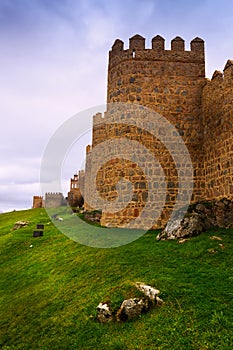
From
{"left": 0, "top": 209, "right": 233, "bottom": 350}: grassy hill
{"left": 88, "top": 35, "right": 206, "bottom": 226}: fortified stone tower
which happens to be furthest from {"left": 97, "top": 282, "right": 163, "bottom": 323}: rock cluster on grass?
{"left": 88, "top": 35, "right": 206, "bottom": 226}: fortified stone tower

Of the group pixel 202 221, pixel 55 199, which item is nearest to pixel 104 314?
pixel 202 221

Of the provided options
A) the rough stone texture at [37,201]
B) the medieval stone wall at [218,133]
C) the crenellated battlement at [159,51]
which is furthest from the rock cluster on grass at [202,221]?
the rough stone texture at [37,201]

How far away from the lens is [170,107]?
51.9 ft

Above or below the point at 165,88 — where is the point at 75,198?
below

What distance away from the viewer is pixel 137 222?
1420cm

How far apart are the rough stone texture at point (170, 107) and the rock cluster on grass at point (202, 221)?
1.02 m

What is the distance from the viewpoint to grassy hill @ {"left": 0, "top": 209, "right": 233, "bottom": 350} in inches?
248

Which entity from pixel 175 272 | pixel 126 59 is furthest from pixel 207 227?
pixel 126 59

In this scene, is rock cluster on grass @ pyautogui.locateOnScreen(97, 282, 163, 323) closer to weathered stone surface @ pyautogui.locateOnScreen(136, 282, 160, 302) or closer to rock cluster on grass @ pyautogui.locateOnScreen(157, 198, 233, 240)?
weathered stone surface @ pyautogui.locateOnScreen(136, 282, 160, 302)

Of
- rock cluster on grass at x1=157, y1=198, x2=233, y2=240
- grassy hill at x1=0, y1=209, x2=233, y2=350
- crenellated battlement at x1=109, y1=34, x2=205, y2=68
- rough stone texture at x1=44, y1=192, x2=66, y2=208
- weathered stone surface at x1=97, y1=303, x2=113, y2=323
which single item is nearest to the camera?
grassy hill at x1=0, y1=209, x2=233, y2=350

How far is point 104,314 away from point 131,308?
70 cm

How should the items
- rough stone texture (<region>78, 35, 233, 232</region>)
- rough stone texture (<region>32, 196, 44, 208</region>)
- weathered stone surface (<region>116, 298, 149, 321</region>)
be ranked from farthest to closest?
rough stone texture (<region>32, 196, 44, 208</region>), rough stone texture (<region>78, 35, 233, 232</region>), weathered stone surface (<region>116, 298, 149, 321</region>)

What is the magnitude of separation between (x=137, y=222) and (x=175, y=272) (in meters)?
5.69

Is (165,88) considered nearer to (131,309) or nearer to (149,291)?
(149,291)
